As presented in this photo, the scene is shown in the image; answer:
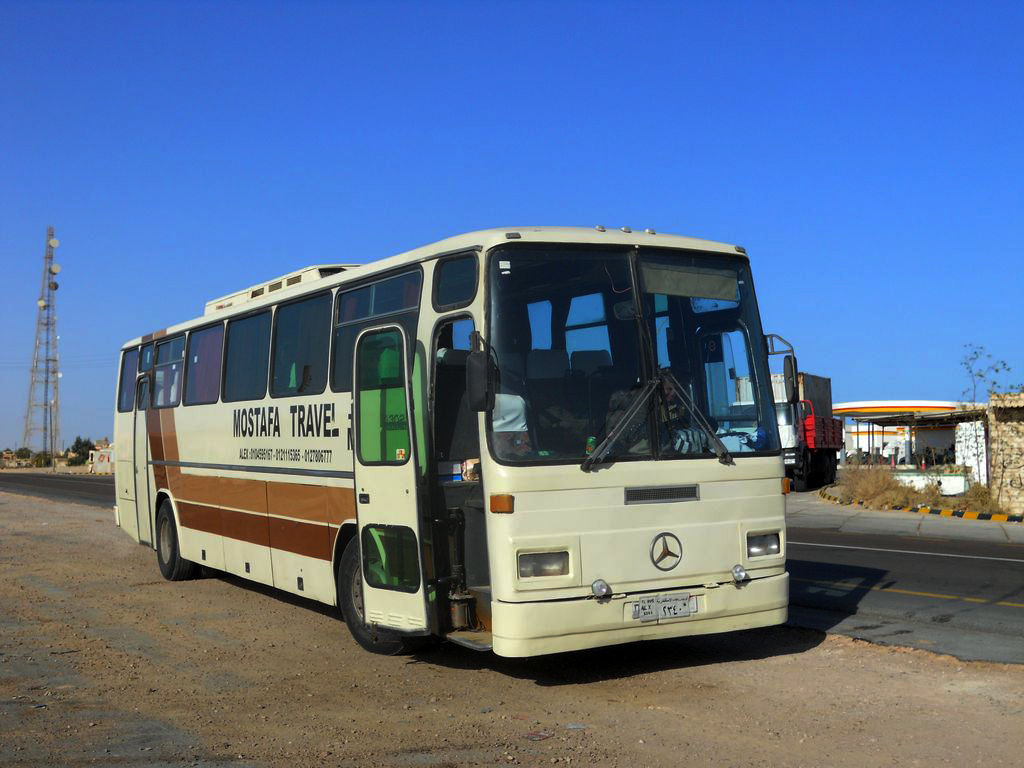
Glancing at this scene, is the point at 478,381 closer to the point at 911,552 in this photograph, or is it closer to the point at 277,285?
the point at 277,285

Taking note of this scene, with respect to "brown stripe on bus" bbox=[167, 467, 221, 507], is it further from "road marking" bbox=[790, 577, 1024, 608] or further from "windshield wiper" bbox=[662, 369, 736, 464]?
"road marking" bbox=[790, 577, 1024, 608]

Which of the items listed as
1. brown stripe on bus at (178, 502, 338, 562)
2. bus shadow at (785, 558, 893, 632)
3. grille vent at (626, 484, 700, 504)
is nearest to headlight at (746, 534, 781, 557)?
grille vent at (626, 484, 700, 504)

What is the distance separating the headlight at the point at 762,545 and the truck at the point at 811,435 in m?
24.1

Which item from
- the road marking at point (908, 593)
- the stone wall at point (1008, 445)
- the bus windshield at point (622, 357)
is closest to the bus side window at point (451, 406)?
the bus windshield at point (622, 357)

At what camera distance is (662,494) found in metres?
8.07

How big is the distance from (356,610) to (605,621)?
2.69 m

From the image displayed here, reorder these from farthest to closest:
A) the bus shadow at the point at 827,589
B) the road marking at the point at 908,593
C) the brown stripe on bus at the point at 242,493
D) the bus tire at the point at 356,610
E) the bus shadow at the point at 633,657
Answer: the brown stripe on bus at the point at 242,493 < the road marking at the point at 908,593 < the bus shadow at the point at 827,589 < the bus tire at the point at 356,610 < the bus shadow at the point at 633,657

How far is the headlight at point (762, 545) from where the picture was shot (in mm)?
8445

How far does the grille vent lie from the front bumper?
649 mm

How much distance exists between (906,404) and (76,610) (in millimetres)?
61907

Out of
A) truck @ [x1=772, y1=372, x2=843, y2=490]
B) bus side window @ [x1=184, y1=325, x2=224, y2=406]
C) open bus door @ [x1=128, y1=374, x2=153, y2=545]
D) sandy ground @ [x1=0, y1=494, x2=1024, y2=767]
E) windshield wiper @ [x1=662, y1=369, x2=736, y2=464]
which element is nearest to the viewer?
sandy ground @ [x1=0, y1=494, x2=1024, y2=767]

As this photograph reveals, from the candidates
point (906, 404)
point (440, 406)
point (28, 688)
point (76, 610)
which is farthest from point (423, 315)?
point (906, 404)

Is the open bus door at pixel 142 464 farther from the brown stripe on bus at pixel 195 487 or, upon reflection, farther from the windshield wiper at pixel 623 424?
the windshield wiper at pixel 623 424

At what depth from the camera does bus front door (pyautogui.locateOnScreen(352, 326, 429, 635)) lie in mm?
8469
